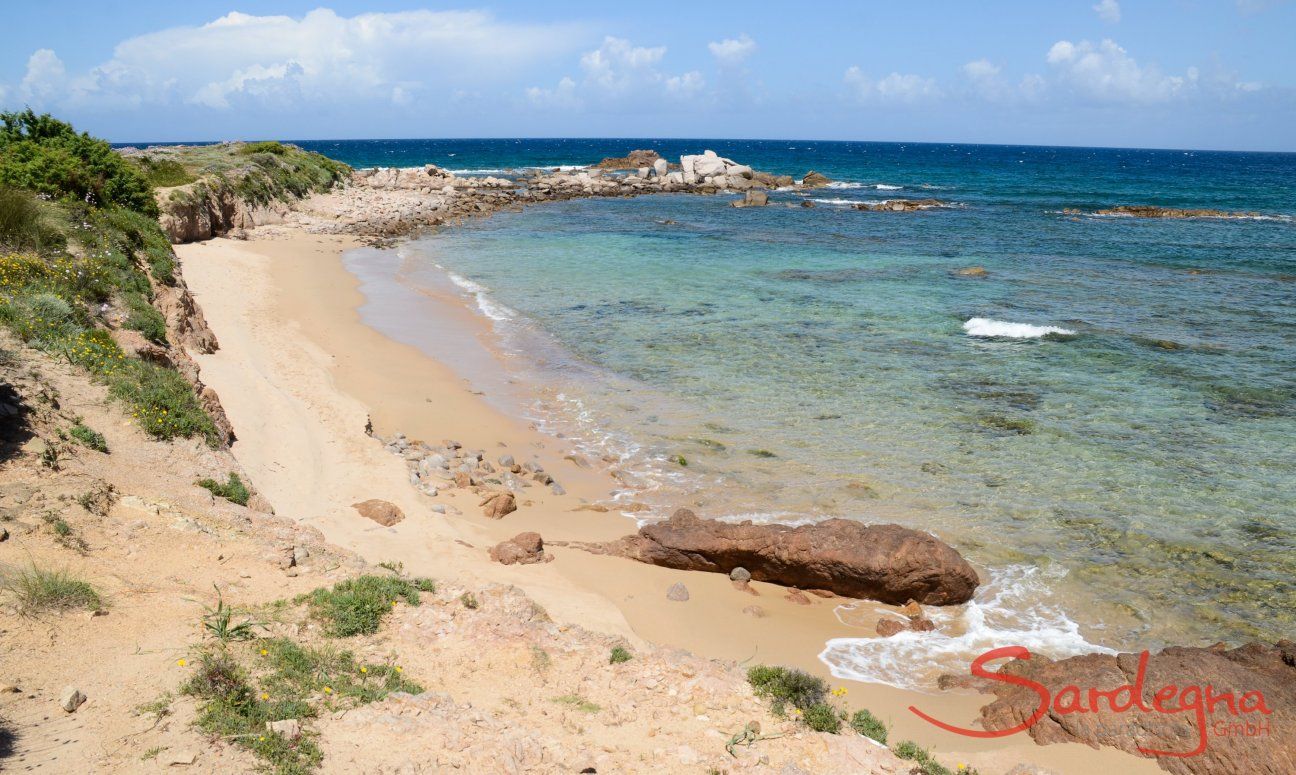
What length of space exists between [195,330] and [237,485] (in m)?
8.72

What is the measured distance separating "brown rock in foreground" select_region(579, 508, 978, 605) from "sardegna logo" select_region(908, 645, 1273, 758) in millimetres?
2048

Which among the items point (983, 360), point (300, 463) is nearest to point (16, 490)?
point (300, 463)

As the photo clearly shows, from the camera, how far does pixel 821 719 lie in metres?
6.79

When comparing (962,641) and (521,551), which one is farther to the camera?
(521,551)

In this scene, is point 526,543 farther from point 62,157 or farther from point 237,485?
point 62,157

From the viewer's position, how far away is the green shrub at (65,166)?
19500 mm

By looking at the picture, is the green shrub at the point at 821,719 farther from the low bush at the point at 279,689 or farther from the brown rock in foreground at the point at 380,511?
the brown rock in foreground at the point at 380,511

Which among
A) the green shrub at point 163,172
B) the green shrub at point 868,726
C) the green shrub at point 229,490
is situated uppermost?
the green shrub at point 163,172

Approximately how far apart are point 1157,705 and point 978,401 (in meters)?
10.8

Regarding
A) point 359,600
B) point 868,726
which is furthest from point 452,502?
point 868,726

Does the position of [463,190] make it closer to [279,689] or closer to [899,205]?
[899,205]

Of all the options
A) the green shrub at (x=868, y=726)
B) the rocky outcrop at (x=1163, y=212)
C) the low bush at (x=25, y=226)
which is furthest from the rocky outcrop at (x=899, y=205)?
the green shrub at (x=868, y=726)

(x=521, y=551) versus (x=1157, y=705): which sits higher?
(x=521, y=551)

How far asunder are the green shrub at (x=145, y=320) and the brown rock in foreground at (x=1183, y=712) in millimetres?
15581
